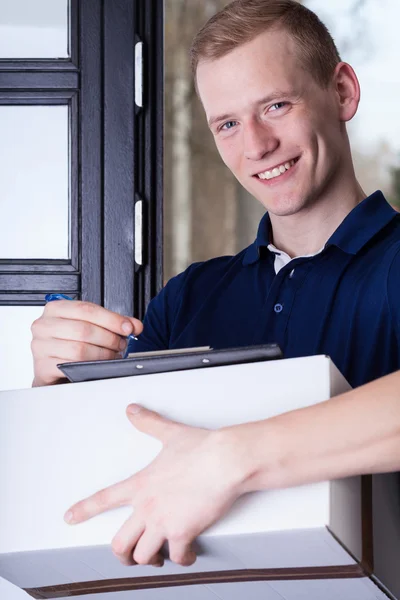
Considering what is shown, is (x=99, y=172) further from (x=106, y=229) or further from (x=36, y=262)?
(x=36, y=262)

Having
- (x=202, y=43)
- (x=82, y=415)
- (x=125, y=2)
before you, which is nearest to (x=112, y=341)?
(x=82, y=415)

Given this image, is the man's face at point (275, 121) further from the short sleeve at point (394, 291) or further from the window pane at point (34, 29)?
the window pane at point (34, 29)

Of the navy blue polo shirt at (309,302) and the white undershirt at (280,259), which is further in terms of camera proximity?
the white undershirt at (280,259)

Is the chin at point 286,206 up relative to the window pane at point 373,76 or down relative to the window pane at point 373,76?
down

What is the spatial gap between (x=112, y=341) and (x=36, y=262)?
1.10 meters

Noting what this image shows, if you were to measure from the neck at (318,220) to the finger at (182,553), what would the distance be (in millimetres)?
562

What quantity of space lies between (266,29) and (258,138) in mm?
141

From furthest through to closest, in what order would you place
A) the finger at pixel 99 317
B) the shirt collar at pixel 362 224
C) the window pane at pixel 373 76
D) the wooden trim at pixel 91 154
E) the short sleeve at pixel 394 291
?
the window pane at pixel 373 76
the wooden trim at pixel 91 154
the shirt collar at pixel 362 224
the short sleeve at pixel 394 291
the finger at pixel 99 317

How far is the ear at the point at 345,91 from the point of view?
1.17m

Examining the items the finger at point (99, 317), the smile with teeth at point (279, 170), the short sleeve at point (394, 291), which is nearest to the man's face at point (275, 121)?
the smile with teeth at point (279, 170)

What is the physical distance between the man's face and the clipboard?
448 millimetres

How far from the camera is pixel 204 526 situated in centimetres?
63

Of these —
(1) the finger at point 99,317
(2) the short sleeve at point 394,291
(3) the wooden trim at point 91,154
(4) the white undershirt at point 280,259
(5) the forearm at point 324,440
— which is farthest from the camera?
(3) the wooden trim at point 91,154

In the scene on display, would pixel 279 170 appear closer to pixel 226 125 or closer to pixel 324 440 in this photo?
pixel 226 125
